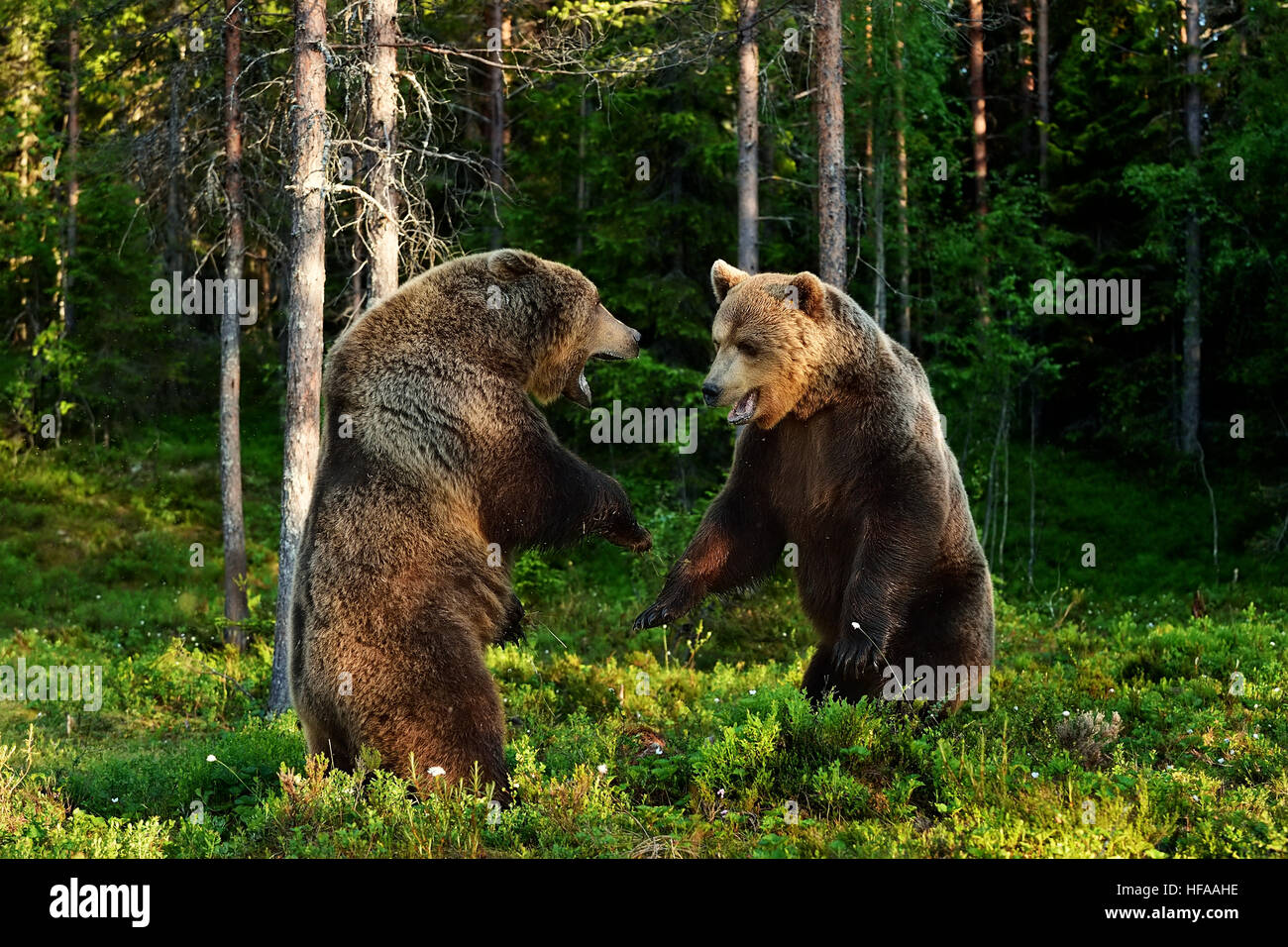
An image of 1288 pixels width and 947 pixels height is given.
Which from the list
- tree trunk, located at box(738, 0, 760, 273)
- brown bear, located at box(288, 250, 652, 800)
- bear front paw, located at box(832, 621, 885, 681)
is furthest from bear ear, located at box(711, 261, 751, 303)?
tree trunk, located at box(738, 0, 760, 273)

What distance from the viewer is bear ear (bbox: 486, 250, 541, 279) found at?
611 centimetres

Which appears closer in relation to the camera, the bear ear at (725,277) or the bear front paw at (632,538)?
the bear front paw at (632,538)

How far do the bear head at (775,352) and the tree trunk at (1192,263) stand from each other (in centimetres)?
2117

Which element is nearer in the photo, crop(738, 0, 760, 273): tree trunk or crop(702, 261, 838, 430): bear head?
crop(702, 261, 838, 430): bear head

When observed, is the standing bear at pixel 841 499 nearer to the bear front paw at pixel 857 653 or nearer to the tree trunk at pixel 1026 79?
the bear front paw at pixel 857 653

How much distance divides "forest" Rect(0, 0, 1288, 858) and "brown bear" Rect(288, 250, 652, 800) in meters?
0.37

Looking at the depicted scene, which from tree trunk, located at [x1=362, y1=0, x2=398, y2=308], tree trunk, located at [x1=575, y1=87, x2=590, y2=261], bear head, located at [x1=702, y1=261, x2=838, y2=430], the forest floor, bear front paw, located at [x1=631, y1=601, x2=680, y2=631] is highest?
tree trunk, located at [x1=575, y1=87, x2=590, y2=261]

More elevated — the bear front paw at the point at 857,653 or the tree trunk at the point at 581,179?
the tree trunk at the point at 581,179

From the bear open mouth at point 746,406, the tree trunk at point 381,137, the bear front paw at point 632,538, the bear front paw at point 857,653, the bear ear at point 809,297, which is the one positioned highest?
the tree trunk at point 381,137

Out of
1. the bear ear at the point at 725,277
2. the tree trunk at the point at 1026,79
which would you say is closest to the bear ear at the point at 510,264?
the bear ear at the point at 725,277

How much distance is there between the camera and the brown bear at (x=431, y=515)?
5.33 m

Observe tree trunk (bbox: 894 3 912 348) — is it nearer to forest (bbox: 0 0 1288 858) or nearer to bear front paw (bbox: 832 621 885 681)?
forest (bbox: 0 0 1288 858)

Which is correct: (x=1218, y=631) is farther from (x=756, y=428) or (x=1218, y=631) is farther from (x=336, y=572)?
(x=336, y=572)
